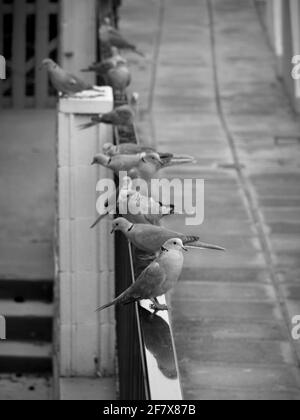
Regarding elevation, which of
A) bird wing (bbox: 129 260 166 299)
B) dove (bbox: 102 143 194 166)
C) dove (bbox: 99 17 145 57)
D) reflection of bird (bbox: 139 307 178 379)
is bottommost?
reflection of bird (bbox: 139 307 178 379)

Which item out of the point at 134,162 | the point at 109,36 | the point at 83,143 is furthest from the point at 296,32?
the point at 134,162

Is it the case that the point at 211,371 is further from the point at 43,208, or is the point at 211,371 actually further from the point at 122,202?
the point at 43,208

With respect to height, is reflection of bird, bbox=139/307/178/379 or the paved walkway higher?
the paved walkway

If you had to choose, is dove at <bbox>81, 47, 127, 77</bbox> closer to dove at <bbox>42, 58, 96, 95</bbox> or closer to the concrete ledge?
dove at <bbox>42, 58, 96, 95</bbox>

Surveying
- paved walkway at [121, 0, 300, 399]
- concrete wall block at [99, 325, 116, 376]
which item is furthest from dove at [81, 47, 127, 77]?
concrete wall block at [99, 325, 116, 376]

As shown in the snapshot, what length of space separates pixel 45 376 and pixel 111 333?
2.15 m

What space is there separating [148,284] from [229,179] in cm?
830

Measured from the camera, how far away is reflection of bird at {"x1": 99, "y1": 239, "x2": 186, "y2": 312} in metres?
6.38

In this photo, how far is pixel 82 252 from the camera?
9773 mm

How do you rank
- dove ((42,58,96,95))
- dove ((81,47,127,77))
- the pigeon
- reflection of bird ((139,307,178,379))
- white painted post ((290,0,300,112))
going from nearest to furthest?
reflection of bird ((139,307,178,379)), the pigeon, dove ((42,58,96,95)), dove ((81,47,127,77)), white painted post ((290,0,300,112))

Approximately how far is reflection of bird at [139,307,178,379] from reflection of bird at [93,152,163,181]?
2.74m

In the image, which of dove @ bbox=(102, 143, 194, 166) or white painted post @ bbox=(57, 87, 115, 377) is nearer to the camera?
dove @ bbox=(102, 143, 194, 166)

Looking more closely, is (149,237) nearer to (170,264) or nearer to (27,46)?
(170,264)
